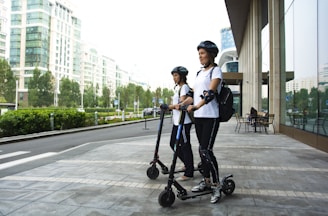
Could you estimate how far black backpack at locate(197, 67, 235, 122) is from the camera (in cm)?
361

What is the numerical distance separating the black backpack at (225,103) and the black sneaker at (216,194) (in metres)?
0.87

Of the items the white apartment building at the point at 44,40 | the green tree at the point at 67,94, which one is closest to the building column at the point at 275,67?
the green tree at the point at 67,94

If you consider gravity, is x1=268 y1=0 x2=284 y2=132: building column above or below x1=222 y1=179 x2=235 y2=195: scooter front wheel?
above

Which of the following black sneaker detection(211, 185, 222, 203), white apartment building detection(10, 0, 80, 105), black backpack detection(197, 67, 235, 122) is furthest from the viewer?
white apartment building detection(10, 0, 80, 105)

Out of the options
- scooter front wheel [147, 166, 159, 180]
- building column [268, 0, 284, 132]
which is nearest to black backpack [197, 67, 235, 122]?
scooter front wheel [147, 166, 159, 180]

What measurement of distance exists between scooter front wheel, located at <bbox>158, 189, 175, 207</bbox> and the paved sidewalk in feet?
0.23

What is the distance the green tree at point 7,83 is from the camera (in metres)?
51.1

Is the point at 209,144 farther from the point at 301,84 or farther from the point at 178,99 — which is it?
the point at 301,84

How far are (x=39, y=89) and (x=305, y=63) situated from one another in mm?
57401

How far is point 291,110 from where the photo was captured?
11742 mm

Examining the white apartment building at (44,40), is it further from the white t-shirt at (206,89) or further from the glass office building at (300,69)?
the white t-shirt at (206,89)

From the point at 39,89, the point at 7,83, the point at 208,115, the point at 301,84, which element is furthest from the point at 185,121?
the point at 39,89

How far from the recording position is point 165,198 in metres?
3.34

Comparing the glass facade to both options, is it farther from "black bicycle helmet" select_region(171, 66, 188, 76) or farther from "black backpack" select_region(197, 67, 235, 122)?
"black backpack" select_region(197, 67, 235, 122)
